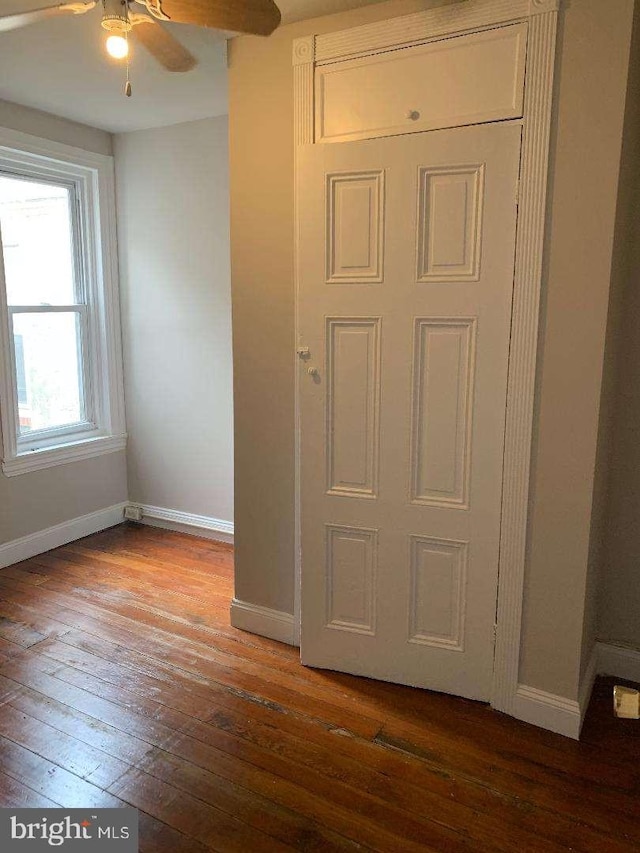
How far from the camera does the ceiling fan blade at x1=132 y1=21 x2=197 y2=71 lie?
5.89ft

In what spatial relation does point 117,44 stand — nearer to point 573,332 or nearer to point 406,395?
point 406,395

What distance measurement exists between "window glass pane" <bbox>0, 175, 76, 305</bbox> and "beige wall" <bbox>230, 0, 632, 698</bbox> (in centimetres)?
164

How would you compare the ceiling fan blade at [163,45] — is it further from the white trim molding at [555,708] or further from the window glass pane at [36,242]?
the white trim molding at [555,708]

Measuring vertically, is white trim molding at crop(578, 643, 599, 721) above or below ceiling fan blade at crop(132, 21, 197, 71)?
below

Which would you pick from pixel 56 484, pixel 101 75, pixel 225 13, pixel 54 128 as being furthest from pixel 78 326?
pixel 225 13

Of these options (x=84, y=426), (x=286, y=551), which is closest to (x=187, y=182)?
(x=84, y=426)

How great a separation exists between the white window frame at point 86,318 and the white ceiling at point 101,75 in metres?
0.25

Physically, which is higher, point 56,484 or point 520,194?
point 520,194

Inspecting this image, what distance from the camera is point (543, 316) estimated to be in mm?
1972

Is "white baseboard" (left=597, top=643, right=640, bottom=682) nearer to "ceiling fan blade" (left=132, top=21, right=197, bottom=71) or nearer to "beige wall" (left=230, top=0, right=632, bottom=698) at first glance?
"beige wall" (left=230, top=0, right=632, bottom=698)

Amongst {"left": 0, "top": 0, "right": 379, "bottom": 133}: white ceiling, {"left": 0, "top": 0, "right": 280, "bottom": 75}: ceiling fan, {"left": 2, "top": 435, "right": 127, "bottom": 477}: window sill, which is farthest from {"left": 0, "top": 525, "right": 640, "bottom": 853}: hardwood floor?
{"left": 0, "top": 0, "right": 379, "bottom": 133}: white ceiling

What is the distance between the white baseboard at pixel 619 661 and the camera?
2.42m

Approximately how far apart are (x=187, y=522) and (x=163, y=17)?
9.57 ft

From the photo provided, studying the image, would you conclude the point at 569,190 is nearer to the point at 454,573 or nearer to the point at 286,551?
the point at 454,573
